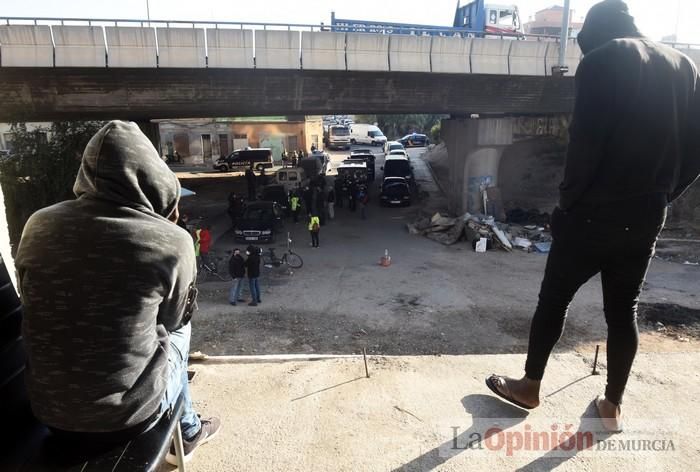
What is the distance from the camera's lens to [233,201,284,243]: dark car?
18297 mm

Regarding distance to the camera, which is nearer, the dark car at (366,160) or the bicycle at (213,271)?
the bicycle at (213,271)

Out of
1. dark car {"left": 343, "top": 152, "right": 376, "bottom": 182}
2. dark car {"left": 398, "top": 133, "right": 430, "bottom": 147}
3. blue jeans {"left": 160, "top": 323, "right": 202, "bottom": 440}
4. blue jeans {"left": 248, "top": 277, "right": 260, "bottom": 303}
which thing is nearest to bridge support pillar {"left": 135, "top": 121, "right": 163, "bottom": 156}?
dark car {"left": 343, "top": 152, "right": 376, "bottom": 182}

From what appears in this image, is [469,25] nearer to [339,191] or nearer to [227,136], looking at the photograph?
[339,191]

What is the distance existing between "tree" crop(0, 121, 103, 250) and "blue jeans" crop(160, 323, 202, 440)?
17.2 m

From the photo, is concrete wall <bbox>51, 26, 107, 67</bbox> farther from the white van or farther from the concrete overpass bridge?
the white van

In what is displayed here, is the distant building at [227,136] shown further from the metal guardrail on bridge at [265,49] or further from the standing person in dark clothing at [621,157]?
the standing person in dark clothing at [621,157]

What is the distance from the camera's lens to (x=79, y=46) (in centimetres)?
1472

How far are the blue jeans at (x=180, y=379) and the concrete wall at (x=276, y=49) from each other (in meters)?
15.4

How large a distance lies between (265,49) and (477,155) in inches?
460

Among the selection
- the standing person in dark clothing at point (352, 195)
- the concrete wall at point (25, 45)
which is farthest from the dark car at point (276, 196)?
the concrete wall at point (25, 45)

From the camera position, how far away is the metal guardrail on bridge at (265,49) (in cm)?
1455

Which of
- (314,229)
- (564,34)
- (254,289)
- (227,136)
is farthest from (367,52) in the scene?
(227,136)

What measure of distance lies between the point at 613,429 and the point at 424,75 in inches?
711

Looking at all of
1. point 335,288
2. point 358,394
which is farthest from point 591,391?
point 335,288
